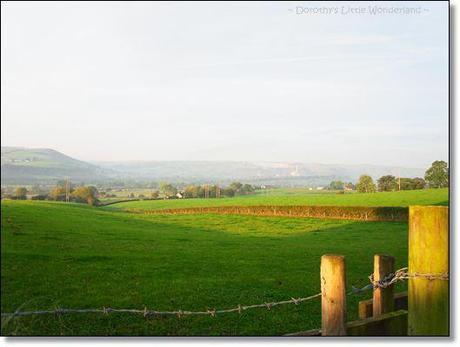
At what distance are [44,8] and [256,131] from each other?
2.18 meters

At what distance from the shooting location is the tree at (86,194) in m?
4.38

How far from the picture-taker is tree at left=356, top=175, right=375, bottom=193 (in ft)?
15.5

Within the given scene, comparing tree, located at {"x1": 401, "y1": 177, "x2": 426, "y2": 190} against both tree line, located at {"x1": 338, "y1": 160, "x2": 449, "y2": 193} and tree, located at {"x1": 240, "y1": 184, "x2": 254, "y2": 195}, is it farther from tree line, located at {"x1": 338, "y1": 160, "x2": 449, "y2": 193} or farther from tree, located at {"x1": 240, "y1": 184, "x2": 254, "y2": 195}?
tree, located at {"x1": 240, "y1": 184, "x2": 254, "y2": 195}

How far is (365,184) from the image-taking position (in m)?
4.75

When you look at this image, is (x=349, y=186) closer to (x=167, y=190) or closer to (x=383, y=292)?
(x=167, y=190)

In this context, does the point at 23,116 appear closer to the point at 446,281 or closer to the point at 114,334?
the point at 114,334

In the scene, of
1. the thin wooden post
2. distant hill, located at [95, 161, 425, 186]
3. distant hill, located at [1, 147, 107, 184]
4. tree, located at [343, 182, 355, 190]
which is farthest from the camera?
tree, located at [343, 182, 355, 190]

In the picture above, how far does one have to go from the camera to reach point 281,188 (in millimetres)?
4754

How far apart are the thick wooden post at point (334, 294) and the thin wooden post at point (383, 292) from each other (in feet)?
1.29

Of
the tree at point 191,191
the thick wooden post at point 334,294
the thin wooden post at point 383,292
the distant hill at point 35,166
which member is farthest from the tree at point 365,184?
the thick wooden post at point 334,294

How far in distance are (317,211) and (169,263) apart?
5.40 ft

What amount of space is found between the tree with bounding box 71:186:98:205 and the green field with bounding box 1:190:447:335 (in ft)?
0.23

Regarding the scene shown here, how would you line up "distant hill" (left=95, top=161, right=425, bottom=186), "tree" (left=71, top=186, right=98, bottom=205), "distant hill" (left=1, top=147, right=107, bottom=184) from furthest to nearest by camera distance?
"distant hill" (left=95, top=161, right=425, bottom=186)
"tree" (left=71, top=186, right=98, bottom=205)
"distant hill" (left=1, top=147, right=107, bottom=184)

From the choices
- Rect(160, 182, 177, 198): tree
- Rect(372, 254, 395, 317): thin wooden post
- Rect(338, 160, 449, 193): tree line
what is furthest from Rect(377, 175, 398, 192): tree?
Rect(372, 254, 395, 317): thin wooden post
